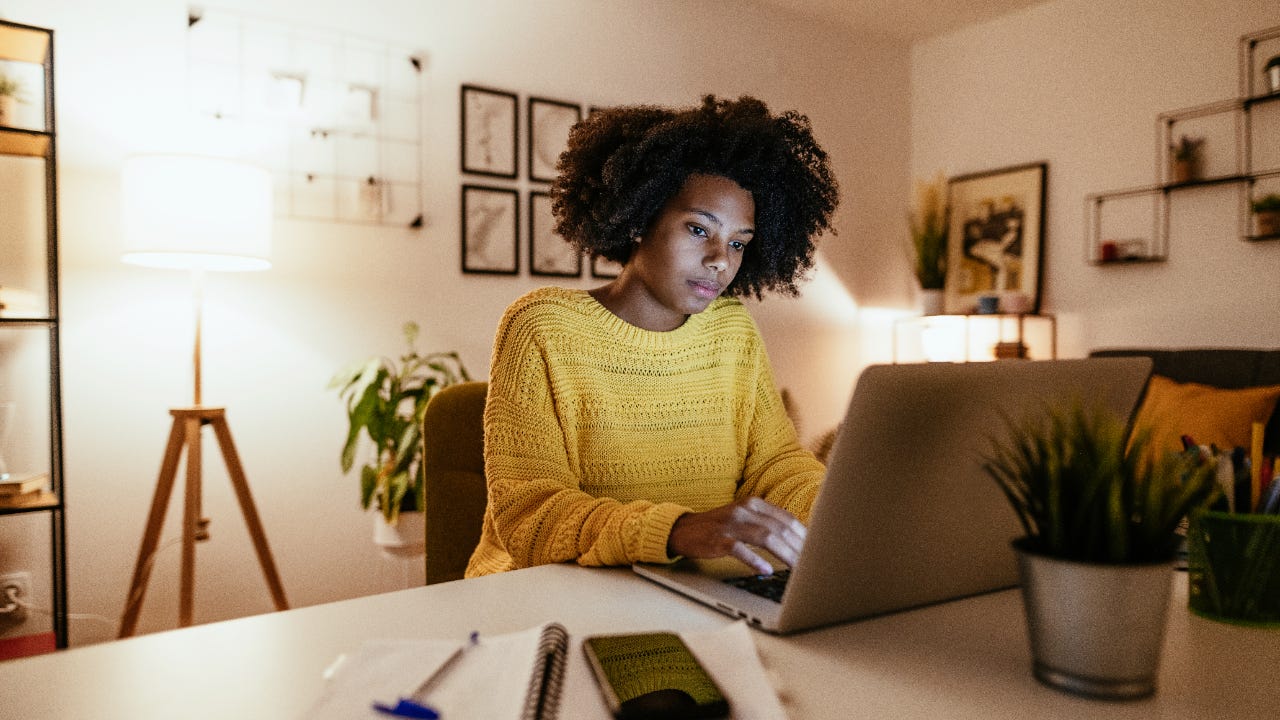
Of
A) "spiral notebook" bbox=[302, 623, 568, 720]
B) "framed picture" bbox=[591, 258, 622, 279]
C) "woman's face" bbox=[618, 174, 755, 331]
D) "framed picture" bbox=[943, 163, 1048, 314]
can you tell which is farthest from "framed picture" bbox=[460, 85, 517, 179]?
"spiral notebook" bbox=[302, 623, 568, 720]

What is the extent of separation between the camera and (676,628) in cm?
69

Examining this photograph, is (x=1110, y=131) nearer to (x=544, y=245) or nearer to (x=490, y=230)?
(x=544, y=245)

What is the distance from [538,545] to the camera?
101 cm

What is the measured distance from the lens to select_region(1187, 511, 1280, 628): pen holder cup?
2.23 ft

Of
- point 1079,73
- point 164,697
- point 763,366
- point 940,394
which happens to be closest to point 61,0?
point 763,366

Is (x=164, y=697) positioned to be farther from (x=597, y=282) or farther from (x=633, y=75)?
(x=633, y=75)

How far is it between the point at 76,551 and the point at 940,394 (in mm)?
2611

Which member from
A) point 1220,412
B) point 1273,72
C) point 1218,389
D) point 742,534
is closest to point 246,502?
point 742,534

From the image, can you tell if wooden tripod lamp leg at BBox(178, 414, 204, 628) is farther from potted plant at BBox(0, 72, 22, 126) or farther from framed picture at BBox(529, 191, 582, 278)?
framed picture at BBox(529, 191, 582, 278)

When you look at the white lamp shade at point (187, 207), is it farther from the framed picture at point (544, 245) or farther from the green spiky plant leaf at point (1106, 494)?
the green spiky plant leaf at point (1106, 494)

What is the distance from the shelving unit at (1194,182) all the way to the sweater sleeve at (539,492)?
301 cm


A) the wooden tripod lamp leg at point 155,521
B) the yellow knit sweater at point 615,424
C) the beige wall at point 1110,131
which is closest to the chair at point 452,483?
the yellow knit sweater at point 615,424

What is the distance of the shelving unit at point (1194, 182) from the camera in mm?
3064

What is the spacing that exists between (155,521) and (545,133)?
186 cm
